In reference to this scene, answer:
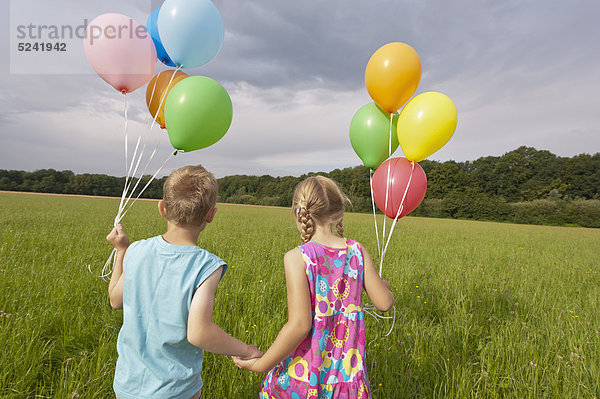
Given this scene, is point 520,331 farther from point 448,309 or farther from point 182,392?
point 182,392

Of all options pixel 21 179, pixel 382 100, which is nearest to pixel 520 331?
pixel 382 100

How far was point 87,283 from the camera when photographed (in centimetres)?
371

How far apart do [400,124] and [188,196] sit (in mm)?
1953

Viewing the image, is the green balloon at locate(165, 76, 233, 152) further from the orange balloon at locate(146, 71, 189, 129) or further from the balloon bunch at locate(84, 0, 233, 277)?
the orange balloon at locate(146, 71, 189, 129)

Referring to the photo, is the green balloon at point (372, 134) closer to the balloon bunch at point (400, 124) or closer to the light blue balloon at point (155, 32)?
the balloon bunch at point (400, 124)

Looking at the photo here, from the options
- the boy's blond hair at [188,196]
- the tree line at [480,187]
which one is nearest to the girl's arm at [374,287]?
the boy's blond hair at [188,196]

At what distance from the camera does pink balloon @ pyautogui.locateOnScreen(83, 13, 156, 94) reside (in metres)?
2.36

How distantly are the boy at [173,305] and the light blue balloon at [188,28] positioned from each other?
1.73 metres

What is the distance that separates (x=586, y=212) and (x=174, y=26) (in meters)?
52.1

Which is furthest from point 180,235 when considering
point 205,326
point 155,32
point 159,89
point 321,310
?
point 155,32

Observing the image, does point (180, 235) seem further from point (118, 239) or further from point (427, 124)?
point (427, 124)

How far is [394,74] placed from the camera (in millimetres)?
2445

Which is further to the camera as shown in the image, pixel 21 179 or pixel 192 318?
pixel 21 179

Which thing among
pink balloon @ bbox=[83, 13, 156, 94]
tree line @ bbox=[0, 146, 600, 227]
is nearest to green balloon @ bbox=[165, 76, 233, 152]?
pink balloon @ bbox=[83, 13, 156, 94]
